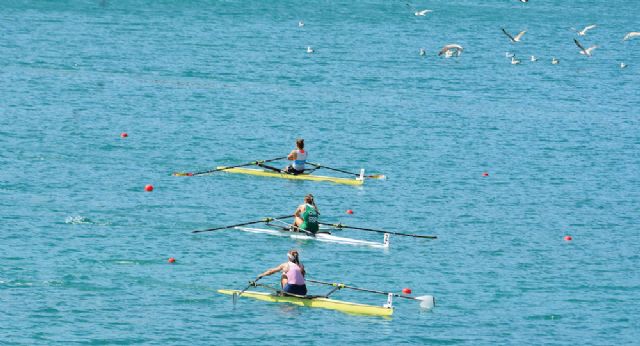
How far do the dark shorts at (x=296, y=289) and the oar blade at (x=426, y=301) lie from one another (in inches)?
128

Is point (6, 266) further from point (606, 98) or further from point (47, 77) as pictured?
point (606, 98)

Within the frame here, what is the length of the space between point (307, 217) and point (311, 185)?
999 centimetres

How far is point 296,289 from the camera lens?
38.2 m

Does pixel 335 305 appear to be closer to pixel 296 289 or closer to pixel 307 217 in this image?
pixel 296 289

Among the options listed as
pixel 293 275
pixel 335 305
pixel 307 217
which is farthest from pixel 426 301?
pixel 307 217

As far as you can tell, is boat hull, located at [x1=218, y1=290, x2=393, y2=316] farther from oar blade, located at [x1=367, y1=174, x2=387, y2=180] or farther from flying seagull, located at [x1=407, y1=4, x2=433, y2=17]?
flying seagull, located at [x1=407, y1=4, x2=433, y2=17]

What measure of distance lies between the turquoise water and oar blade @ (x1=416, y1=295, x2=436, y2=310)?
41 cm

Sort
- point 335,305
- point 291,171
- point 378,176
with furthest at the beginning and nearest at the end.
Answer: point 378,176
point 291,171
point 335,305

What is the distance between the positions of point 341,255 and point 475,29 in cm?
8974

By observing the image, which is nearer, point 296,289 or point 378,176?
point 296,289

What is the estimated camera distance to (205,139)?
65188 millimetres

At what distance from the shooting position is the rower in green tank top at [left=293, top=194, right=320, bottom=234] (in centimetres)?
4556

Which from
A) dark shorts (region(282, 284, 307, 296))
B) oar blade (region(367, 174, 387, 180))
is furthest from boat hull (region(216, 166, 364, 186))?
dark shorts (region(282, 284, 307, 296))

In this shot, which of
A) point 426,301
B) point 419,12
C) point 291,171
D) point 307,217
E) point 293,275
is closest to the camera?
point 293,275
